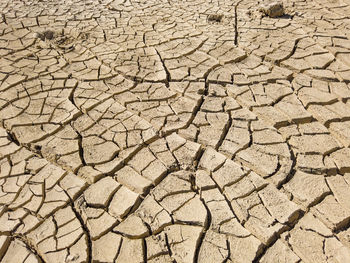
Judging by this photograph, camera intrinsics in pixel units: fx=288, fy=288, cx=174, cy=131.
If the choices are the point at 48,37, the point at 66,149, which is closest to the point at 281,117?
the point at 66,149

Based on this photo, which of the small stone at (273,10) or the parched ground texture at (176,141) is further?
the small stone at (273,10)

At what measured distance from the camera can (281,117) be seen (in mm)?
2297

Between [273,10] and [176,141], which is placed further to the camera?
[273,10]

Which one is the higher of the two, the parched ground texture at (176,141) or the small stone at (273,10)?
the small stone at (273,10)

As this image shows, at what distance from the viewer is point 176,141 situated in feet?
6.97

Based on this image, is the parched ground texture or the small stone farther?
the small stone

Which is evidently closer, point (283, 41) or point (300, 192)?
point (300, 192)

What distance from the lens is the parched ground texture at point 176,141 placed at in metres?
1.55

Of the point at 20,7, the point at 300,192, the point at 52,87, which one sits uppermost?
the point at 20,7

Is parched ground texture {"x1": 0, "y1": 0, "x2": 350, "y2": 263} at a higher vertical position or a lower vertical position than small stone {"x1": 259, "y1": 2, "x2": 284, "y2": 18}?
lower

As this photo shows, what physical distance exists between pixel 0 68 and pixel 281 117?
2.75 meters

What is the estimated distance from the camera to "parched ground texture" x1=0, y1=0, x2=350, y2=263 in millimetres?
1553

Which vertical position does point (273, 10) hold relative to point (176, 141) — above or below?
above

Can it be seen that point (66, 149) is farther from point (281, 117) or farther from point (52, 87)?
point (281, 117)
